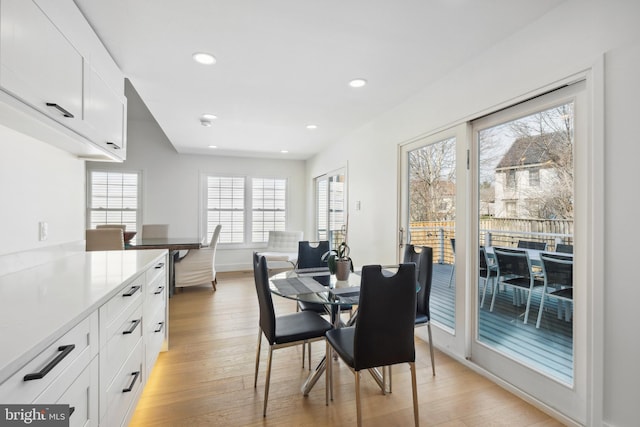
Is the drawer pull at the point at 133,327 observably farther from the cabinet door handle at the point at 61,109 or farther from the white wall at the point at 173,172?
the white wall at the point at 173,172

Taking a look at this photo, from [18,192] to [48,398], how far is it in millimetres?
1464

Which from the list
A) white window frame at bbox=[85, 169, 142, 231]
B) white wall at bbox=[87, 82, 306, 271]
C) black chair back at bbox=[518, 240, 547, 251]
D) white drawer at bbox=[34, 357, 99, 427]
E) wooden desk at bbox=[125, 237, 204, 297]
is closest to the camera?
white drawer at bbox=[34, 357, 99, 427]

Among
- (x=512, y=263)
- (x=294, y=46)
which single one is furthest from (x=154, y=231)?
(x=512, y=263)

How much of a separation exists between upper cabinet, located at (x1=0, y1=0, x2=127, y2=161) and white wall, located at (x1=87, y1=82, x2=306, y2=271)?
3.51 metres

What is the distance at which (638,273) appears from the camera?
147 centimetres

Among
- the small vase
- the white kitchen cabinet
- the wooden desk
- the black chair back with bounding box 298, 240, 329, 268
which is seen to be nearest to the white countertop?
the white kitchen cabinet

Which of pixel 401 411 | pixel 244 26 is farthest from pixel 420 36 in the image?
pixel 401 411

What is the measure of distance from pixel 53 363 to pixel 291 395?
1.56 m

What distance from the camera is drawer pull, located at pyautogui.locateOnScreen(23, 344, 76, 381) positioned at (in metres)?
0.79

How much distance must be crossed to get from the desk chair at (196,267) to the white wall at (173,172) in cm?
150

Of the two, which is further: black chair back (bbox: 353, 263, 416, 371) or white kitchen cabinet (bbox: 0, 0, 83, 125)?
black chair back (bbox: 353, 263, 416, 371)

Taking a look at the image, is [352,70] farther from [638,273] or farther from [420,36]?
[638,273]

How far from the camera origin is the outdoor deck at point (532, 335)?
74.2 inches

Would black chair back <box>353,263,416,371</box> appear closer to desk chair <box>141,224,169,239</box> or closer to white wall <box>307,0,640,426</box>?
white wall <box>307,0,640,426</box>
